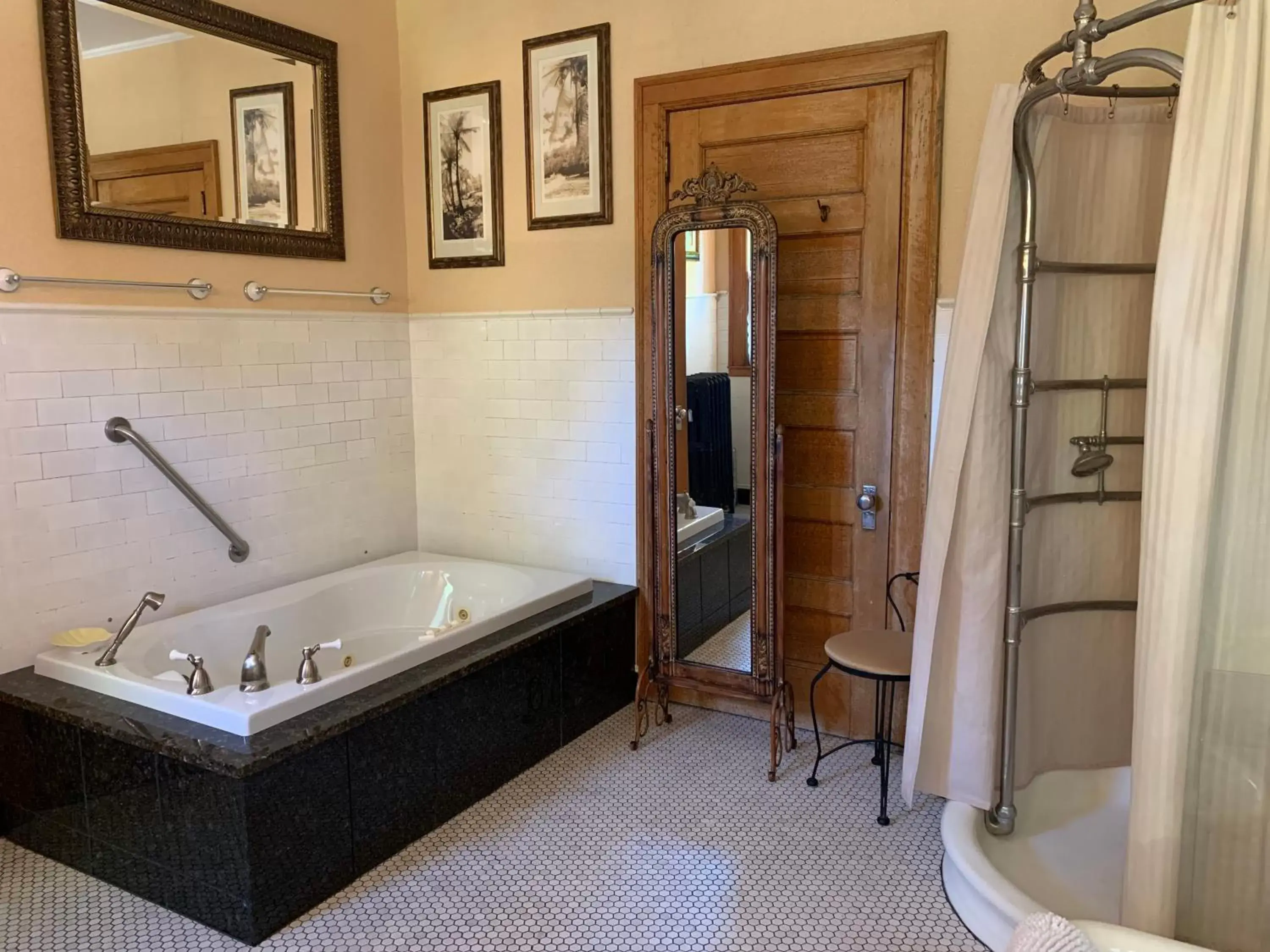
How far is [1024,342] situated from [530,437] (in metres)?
2.06

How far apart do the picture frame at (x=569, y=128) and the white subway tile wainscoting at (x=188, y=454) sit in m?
0.88

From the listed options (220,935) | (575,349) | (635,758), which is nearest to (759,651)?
(635,758)

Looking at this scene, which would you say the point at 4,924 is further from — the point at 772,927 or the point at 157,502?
the point at 772,927

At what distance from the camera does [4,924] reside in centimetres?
227

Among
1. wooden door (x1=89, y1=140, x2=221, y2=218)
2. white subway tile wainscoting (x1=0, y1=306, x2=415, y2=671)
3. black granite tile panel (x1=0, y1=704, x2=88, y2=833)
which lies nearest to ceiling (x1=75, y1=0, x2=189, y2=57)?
wooden door (x1=89, y1=140, x2=221, y2=218)

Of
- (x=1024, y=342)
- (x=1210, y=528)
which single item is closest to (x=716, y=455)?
(x=1024, y=342)

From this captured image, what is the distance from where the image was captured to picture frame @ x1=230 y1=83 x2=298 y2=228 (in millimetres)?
3225

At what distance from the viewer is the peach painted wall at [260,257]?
8.51ft

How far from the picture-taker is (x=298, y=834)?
2.26m

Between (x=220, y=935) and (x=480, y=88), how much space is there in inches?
118

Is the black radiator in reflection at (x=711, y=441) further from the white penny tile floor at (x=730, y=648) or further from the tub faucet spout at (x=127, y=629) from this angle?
the tub faucet spout at (x=127, y=629)

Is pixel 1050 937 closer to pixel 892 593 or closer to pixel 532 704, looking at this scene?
pixel 892 593

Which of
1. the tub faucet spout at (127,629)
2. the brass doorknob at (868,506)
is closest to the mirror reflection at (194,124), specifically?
the tub faucet spout at (127,629)

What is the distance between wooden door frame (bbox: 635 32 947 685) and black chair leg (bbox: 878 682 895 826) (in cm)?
41
